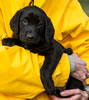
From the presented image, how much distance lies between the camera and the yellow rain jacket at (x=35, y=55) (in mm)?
1693

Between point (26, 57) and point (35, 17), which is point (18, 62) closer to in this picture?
point (26, 57)

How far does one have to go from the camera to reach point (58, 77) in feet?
6.10

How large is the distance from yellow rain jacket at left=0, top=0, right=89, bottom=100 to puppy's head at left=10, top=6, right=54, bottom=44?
0.10 meters

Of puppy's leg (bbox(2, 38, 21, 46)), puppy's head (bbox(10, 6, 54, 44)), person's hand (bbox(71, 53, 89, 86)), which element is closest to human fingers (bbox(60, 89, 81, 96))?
person's hand (bbox(71, 53, 89, 86))

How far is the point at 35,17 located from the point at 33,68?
1.15 ft

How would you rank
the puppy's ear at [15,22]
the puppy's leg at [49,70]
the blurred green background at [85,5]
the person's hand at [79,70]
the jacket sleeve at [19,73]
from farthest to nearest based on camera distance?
the blurred green background at [85,5] → the person's hand at [79,70] → the puppy's ear at [15,22] → the puppy's leg at [49,70] → the jacket sleeve at [19,73]

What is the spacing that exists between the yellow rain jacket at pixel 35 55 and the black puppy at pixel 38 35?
0.05 m

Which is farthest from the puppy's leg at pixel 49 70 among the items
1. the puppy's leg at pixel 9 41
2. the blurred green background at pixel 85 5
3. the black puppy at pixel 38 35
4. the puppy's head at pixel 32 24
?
the blurred green background at pixel 85 5

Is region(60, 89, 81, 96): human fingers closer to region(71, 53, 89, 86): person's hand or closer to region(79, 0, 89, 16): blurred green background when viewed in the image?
region(71, 53, 89, 86): person's hand

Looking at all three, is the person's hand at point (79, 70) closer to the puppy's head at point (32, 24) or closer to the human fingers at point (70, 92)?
the human fingers at point (70, 92)

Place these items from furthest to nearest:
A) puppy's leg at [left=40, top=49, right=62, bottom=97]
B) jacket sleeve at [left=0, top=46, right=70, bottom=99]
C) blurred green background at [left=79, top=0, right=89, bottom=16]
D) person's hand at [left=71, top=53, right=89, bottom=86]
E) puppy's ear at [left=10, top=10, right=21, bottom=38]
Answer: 1. blurred green background at [left=79, top=0, right=89, bottom=16]
2. person's hand at [left=71, top=53, right=89, bottom=86]
3. puppy's ear at [left=10, top=10, right=21, bottom=38]
4. puppy's leg at [left=40, top=49, right=62, bottom=97]
5. jacket sleeve at [left=0, top=46, right=70, bottom=99]

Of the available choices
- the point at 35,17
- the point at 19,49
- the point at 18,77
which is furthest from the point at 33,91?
the point at 35,17

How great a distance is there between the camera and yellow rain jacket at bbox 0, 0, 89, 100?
1693 millimetres

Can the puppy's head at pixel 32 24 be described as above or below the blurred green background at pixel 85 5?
above
